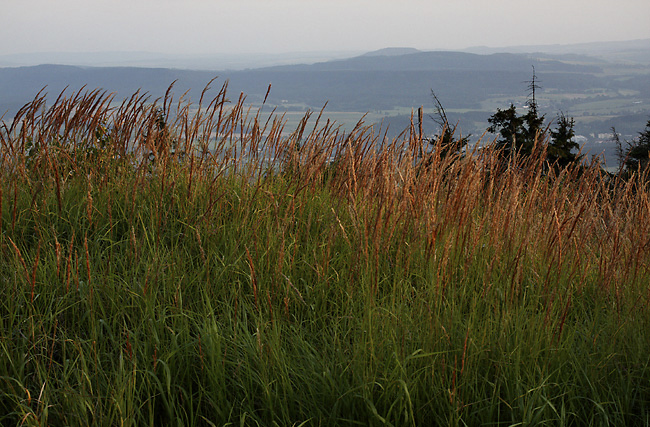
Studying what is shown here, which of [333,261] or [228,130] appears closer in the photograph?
[333,261]

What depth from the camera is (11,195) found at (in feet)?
9.66

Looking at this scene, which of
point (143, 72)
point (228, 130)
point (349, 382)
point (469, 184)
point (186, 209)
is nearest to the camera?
point (349, 382)

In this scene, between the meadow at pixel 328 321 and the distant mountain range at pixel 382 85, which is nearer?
the meadow at pixel 328 321

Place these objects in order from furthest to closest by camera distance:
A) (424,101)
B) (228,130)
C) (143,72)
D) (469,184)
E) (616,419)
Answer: (143,72) < (424,101) < (228,130) < (469,184) < (616,419)

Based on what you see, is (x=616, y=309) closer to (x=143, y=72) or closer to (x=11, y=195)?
(x=11, y=195)

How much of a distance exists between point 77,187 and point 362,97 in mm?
170894

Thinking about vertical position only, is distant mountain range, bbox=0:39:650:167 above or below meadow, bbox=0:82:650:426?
above

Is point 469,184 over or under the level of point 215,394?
over

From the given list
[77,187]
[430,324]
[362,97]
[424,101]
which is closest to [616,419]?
[430,324]

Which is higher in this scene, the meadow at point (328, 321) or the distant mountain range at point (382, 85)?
the distant mountain range at point (382, 85)

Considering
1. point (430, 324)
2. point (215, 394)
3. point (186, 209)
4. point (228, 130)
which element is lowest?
point (215, 394)

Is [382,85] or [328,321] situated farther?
[382,85]

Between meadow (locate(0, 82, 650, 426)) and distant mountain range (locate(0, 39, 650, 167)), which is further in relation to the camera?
distant mountain range (locate(0, 39, 650, 167))

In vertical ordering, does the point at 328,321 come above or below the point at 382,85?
below
